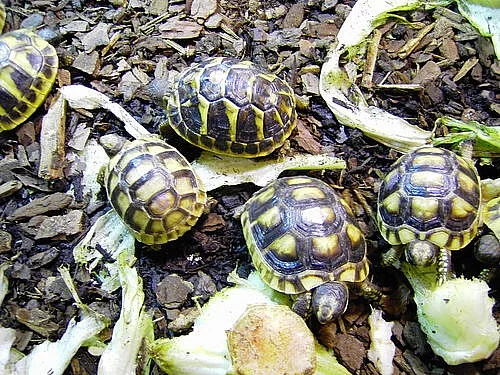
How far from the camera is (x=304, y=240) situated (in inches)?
112

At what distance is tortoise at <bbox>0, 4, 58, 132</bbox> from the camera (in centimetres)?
368

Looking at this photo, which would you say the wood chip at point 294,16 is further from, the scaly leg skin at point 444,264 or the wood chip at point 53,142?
the scaly leg skin at point 444,264

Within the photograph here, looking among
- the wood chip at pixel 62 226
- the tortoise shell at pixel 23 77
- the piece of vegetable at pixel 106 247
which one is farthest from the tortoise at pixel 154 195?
the tortoise shell at pixel 23 77

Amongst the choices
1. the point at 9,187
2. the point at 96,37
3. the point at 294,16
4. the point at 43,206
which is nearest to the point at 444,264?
the point at 294,16

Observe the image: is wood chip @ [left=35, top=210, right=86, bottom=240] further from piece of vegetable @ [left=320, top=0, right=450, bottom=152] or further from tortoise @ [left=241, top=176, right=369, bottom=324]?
piece of vegetable @ [left=320, top=0, right=450, bottom=152]

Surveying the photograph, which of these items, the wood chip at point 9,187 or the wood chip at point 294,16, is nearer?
the wood chip at point 9,187

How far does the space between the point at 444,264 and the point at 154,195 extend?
5.00ft

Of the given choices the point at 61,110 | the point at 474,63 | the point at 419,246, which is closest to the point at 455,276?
the point at 419,246

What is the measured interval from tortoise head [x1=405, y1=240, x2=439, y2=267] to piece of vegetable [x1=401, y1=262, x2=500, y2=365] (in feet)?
0.51

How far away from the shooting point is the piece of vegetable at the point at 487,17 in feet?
11.7

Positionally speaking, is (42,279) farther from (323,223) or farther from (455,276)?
(455,276)

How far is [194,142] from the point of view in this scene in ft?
11.2

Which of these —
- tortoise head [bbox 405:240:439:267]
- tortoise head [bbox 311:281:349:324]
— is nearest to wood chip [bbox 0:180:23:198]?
tortoise head [bbox 311:281:349:324]

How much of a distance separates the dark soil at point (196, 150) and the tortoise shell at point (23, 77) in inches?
2.9
